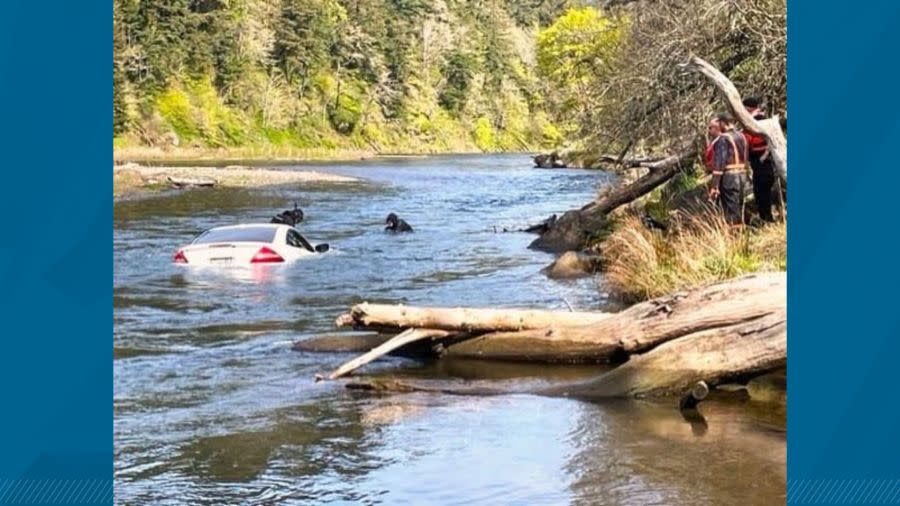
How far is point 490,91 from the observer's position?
42.4 metres

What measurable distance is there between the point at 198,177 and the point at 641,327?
71.6 ft

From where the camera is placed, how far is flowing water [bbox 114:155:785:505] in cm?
475

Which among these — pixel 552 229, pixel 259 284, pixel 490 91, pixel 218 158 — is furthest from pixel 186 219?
pixel 490 91

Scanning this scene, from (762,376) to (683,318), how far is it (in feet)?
1.72

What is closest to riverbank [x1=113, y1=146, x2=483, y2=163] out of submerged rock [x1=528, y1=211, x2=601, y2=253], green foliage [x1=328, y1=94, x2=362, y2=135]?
green foliage [x1=328, y1=94, x2=362, y2=135]

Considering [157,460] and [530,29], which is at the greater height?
[530,29]

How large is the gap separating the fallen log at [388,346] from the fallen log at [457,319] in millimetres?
45

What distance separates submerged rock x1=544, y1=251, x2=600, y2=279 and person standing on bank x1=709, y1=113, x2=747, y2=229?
3215 mm

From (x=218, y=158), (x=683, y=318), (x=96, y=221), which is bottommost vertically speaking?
(x=218, y=158)

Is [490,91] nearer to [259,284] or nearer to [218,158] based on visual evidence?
[218,158]

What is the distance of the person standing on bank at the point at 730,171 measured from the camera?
8.16 meters

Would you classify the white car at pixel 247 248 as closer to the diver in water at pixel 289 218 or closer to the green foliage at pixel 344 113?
the diver in water at pixel 289 218

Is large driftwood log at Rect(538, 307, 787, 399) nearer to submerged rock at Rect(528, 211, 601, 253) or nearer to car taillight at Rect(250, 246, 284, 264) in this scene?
car taillight at Rect(250, 246, 284, 264)

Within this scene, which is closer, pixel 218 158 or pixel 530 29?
pixel 218 158
